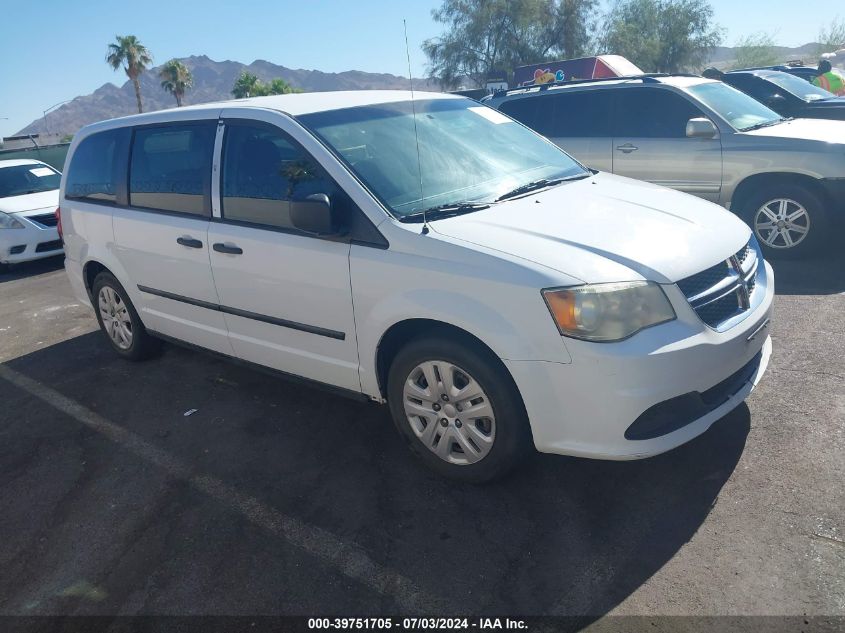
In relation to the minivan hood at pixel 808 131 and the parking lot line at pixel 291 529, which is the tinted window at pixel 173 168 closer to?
the parking lot line at pixel 291 529

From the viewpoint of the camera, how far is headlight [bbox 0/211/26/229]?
31.6ft

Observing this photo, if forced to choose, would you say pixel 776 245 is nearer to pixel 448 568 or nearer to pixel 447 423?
pixel 447 423

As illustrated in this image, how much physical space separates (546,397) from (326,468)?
1.41m

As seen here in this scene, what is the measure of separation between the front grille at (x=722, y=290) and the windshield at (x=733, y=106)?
161 inches

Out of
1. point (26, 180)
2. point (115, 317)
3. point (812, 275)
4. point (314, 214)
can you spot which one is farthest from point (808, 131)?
point (26, 180)

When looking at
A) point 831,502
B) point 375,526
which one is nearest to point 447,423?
A: point 375,526

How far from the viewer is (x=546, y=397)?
2.93 metres

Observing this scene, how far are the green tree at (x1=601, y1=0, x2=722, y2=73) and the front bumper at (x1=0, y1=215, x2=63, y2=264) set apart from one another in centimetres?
3749

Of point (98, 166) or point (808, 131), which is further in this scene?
point (808, 131)

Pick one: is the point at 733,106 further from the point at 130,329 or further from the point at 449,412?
the point at 130,329

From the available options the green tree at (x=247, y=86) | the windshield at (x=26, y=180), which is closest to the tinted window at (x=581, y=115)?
the windshield at (x=26, y=180)

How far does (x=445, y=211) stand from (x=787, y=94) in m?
9.57

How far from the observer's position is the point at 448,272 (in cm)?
308

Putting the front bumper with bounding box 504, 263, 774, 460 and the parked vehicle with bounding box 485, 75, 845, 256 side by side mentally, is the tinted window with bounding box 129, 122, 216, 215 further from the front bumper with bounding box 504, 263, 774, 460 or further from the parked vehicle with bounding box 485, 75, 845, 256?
the parked vehicle with bounding box 485, 75, 845, 256
